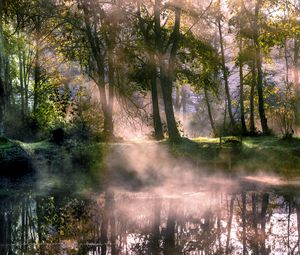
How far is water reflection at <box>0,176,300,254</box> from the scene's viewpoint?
27.1 feet

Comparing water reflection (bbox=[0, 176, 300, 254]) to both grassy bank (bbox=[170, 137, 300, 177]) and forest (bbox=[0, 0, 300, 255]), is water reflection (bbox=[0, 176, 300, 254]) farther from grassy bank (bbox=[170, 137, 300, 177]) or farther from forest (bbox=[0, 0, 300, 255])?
grassy bank (bbox=[170, 137, 300, 177])

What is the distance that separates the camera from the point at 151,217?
10.6m

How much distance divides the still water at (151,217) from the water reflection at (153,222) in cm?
2

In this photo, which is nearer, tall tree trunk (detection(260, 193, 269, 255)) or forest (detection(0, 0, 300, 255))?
tall tree trunk (detection(260, 193, 269, 255))

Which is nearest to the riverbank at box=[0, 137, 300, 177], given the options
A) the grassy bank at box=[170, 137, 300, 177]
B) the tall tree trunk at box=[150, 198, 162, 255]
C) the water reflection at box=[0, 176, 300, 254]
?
the grassy bank at box=[170, 137, 300, 177]

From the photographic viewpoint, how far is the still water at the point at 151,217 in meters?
8.31

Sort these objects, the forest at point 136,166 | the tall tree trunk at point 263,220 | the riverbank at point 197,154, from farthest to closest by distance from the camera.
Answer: the riverbank at point 197,154
the forest at point 136,166
the tall tree trunk at point 263,220

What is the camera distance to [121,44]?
23047 millimetres

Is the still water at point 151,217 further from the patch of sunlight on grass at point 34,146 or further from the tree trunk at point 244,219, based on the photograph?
the patch of sunlight on grass at point 34,146

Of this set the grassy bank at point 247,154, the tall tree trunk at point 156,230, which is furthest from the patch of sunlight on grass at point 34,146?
the tall tree trunk at point 156,230

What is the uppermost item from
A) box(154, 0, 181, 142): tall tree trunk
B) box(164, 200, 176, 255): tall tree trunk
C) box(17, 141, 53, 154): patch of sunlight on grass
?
box(154, 0, 181, 142): tall tree trunk

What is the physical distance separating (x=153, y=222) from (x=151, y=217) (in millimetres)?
510

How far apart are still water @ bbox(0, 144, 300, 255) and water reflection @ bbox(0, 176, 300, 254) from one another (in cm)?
2

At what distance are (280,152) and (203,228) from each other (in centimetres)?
1109
